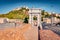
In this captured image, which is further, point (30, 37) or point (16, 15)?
point (16, 15)

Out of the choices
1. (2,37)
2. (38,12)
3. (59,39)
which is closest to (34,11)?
(38,12)

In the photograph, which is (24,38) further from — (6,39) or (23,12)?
Result: (23,12)

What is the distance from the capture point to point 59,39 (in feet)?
25.4

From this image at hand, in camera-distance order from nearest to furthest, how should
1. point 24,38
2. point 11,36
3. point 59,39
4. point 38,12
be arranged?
point 24,38 < point 11,36 < point 59,39 < point 38,12

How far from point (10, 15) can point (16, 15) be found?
7.11ft

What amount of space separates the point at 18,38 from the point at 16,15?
52.3 meters

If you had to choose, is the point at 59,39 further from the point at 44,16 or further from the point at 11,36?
the point at 44,16

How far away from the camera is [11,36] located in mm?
4906

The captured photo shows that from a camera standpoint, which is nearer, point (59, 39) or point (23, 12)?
point (59, 39)

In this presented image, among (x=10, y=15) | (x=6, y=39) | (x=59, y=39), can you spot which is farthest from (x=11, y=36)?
(x=10, y=15)

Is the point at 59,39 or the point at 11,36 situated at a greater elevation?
the point at 11,36

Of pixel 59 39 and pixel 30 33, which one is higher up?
pixel 30 33

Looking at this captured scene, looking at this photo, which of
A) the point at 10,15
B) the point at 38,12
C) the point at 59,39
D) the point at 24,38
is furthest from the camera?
the point at 10,15

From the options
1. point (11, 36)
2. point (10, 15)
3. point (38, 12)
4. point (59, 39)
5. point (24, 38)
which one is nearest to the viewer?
point (24, 38)
